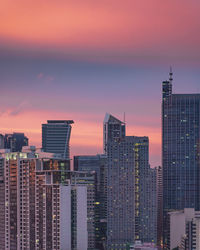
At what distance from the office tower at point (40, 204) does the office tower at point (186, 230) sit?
2811cm

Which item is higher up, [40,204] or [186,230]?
[40,204]

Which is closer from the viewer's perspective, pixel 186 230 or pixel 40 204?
pixel 40 204

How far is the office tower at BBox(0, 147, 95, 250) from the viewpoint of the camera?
11181cm

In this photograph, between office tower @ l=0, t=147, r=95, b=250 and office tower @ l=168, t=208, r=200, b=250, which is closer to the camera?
office tower @ l=0, t=147, r=95, b=250

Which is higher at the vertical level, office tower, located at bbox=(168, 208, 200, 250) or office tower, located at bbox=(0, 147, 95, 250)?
office tower, located at bbox=(0, 147, 95, 250)

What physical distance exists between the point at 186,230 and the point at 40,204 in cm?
3682

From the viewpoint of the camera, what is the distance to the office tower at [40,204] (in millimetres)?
111812

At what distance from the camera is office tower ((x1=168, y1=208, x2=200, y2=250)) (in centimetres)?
13362

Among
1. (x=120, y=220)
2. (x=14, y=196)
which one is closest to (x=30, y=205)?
(x=14, y=196)

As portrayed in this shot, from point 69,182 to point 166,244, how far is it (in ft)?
265

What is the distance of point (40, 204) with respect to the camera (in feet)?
374

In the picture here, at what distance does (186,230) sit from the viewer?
454 ft

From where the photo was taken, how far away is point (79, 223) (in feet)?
370

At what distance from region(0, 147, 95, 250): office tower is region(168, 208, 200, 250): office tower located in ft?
92.2
